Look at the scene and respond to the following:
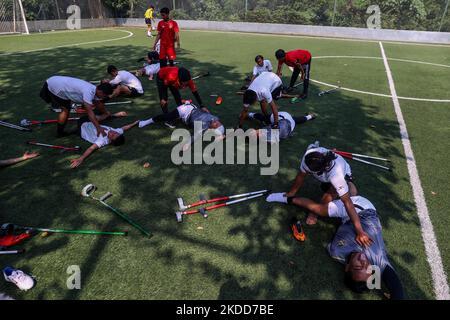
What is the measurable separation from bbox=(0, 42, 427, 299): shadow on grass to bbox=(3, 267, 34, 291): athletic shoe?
129mm

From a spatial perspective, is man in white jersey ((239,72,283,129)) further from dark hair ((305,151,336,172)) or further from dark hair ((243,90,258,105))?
dark hair ((305,151,336,172))

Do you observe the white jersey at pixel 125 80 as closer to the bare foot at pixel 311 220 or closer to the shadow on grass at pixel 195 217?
the shadow on grass at pixel 195 217

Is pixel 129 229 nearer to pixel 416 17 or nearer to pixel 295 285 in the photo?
pixel 295 285

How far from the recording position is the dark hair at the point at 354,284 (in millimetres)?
3990

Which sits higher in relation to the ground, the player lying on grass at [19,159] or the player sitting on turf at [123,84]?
the player sitting on turf at [123,84]

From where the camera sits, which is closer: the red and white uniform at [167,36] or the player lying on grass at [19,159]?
the player lying on grass at [19,159]

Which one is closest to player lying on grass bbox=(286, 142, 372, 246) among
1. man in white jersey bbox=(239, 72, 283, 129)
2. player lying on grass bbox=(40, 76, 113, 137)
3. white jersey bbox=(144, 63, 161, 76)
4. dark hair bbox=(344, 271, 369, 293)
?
dark hair bbox=(344, 271, 369, 293)

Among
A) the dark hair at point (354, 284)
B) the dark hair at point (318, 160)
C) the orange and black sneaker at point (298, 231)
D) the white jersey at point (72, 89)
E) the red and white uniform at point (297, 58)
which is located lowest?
the dark hair at point (354, 284)

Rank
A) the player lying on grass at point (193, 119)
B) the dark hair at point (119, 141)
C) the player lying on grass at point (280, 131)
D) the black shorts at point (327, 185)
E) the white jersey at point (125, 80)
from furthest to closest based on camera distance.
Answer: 1. the white jersey at point (125, 80)
2. the player lying on grass at point (193, 119)
3. the player lying on grass at point (280, 131)
4. the dark hair at point (119, 141)
5. the black shorts at point (327, 185)

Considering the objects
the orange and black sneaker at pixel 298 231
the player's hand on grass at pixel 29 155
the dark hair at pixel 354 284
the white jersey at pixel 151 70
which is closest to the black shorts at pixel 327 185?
the orange and black sneaker at pixel 298 231

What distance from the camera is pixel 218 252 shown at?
465 centimetres

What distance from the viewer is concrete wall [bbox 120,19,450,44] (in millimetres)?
26203

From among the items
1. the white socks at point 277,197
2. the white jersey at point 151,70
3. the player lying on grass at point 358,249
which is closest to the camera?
the player lying on grass at point 358,249

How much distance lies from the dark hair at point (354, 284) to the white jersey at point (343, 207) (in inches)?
42.2
